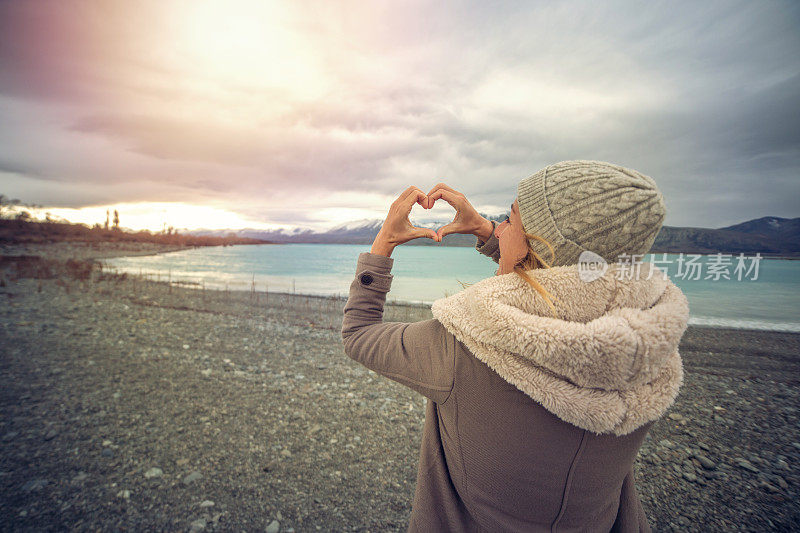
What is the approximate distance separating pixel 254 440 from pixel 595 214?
14.8 ft

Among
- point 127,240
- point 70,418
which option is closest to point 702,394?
point 70,418

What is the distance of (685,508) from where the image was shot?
11.1ft

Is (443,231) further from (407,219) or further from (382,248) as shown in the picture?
(382,248)

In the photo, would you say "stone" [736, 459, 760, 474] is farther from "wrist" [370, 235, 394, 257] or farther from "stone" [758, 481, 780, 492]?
"wrist" [370, 235, 394, 257]

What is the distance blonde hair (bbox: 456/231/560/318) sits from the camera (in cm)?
93

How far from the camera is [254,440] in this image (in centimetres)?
406

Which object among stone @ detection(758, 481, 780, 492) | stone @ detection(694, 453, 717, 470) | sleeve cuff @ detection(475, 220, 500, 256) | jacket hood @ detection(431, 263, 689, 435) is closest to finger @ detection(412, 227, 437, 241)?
jacket hood @ detection(431, 263, 689, 435)

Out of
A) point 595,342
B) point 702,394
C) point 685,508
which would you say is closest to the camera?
point 595,342

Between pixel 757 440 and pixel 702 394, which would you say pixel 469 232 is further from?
pixel 702 394

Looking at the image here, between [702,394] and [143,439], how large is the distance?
856 centimetres

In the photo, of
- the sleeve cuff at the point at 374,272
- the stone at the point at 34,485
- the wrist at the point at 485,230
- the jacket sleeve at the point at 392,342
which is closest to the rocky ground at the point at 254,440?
the stone at the point at 34,485

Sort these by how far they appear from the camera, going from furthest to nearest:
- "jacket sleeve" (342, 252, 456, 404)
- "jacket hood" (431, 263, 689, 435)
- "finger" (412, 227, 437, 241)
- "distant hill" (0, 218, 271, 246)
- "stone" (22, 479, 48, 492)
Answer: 1. "distant hill" (0, 218, 271, 246)
2. "stone" (22, 479, 48, 492)
3. "finger" (412, 227, 437, 241)
4. "jacket sleeve" (342, 252, 456, 404)
5. "jacket hood" (431, 263, 689, 435)

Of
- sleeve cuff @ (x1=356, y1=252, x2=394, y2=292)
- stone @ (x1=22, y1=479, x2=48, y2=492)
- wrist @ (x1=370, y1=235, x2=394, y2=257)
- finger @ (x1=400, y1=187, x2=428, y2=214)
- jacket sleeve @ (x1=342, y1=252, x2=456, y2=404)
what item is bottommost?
stone @ (x1=22, y1=479, x2=48, y2=492)

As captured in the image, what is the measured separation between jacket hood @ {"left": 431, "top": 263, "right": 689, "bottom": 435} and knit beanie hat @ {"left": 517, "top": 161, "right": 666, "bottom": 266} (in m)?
0.06
